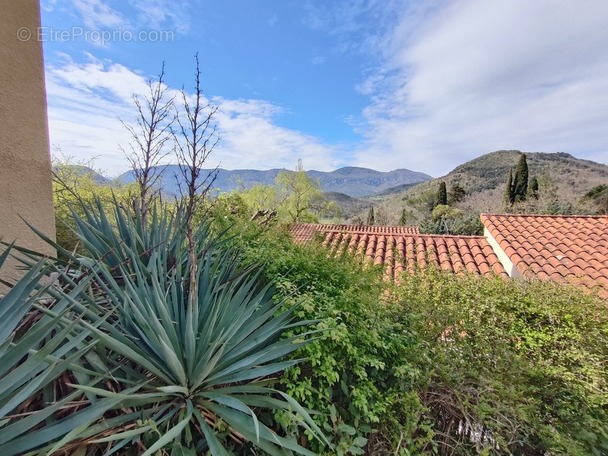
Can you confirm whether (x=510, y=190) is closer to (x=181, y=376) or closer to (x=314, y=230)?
(x=314, y=230)

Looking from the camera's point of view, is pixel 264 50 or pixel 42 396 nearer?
pixel 42 396

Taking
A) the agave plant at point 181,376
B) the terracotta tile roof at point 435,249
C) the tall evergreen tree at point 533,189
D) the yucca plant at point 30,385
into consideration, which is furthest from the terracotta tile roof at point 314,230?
the tall evergreen tree at point 533,189

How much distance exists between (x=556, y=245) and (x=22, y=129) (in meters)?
11.8

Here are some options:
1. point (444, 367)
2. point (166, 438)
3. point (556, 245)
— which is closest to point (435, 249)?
point (556, 245)

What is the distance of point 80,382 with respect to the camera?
5.98 feet

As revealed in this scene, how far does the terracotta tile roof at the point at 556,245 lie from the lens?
6.29m

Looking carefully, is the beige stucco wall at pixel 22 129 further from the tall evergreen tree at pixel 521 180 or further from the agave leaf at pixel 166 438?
the tall evergreen tree at pixel 521 180

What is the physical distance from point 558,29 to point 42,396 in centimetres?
1084

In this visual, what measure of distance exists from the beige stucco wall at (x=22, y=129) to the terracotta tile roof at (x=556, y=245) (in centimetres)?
840

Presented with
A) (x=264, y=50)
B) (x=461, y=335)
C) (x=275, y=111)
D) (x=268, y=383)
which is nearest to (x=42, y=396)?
(x=268, y=383)

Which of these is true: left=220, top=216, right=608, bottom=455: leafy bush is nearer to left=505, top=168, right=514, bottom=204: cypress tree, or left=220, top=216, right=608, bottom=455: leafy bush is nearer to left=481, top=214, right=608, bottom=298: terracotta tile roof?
left=481, top=214, right=608, bottom=298: terracotta tile roof

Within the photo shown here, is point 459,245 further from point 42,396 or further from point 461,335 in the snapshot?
point 42,396

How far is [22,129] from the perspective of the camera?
3848mm

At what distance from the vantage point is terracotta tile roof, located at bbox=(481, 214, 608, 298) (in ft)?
20.6
